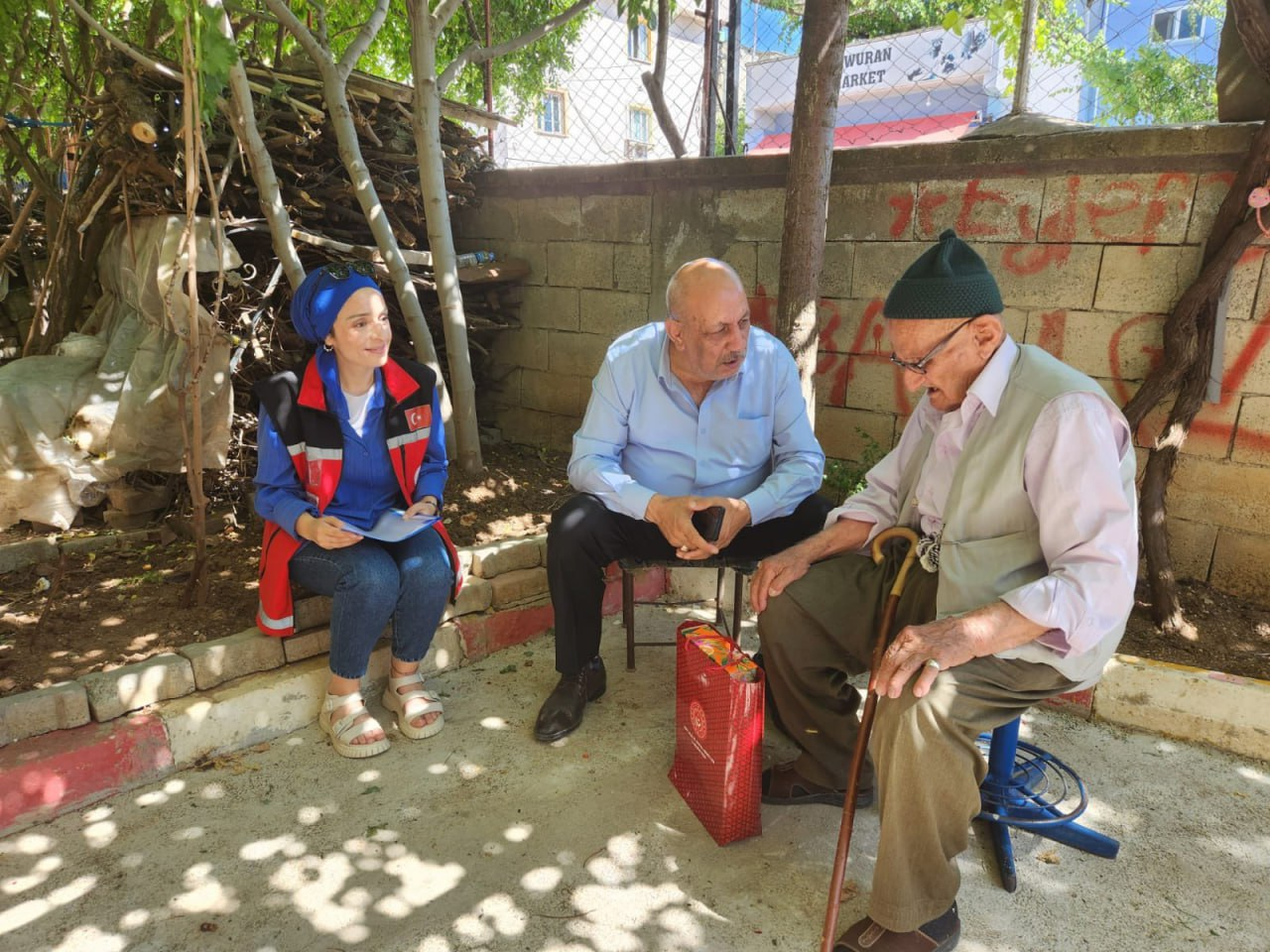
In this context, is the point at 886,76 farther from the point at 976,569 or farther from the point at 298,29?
the point at 976,569

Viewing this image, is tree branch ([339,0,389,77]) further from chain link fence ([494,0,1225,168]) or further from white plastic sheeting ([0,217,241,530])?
chain link fence ([494,0,1225,168])

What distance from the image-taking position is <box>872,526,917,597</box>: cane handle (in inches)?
89.7

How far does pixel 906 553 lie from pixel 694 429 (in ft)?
3.08

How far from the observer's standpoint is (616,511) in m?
3.05

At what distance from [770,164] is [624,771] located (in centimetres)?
321

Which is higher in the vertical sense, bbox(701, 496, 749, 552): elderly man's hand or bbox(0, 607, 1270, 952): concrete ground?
bbox(701, 496, 749, 552): elderly man's hand

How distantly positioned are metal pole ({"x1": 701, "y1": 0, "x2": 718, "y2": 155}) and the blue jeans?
341 centimetres

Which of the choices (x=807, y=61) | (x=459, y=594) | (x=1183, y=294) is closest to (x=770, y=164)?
(x=807, y=61)

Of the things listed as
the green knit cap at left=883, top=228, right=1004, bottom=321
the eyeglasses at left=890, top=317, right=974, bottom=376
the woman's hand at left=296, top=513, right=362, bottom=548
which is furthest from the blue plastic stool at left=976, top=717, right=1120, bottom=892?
the woman's hand at left=296, top=513, right=362, bottom=548

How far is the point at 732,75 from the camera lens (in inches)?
203

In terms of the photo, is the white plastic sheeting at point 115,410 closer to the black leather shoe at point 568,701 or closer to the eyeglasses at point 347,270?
the eyeglasses at point 347,270

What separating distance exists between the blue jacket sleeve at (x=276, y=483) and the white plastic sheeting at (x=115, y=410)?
130 centimetres

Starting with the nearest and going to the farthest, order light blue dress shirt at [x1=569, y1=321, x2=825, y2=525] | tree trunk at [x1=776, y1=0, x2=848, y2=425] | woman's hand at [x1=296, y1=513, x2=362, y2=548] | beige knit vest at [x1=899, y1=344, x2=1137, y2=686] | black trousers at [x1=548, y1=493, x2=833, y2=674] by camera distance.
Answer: beige knit vest at [x1=899, y1=344, x2=1137, y2=686]
woman's hand at [x1=296, y1=513, x2=362, y2=548]
black trousers at [x1=548, y1=493, x2=833, y2=674]
light blue dress shirt at [x1=569, y1=321, x2=825, y2=525]
tree trunk at [x1=776, y1=0, x2=848, y2=425]

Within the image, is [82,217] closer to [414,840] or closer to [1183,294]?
[414,840]
